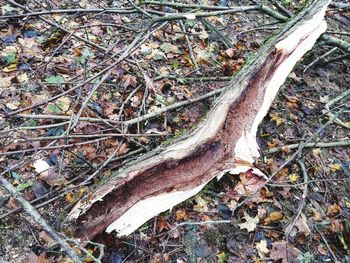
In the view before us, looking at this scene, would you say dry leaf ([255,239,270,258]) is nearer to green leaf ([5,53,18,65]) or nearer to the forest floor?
the forest floor

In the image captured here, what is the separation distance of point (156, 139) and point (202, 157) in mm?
531

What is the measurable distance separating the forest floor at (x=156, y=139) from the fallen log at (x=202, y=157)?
0.43ft

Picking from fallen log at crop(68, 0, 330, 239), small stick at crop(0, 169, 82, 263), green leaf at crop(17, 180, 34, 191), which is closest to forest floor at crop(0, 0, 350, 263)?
green leaf at crop(17, 180, 34, 191)

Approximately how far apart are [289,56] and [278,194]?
1.17 m

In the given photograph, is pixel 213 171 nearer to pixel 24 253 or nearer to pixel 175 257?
pixel 175 257

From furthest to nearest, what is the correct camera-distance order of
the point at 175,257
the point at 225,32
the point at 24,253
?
the point at 225,32
the point at 175,257
the point at 24,253

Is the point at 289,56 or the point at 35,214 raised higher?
the point at 289,56

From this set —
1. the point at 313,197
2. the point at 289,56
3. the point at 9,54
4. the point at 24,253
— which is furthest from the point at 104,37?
the point at 313,197

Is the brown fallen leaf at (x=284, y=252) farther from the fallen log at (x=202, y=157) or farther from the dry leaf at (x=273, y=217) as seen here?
the fallen log at (x=202, y=157)

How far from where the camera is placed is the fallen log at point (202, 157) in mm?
2160

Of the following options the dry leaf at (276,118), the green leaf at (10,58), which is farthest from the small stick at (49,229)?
the dry leaf at (276,118)

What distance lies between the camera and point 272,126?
3311 mm

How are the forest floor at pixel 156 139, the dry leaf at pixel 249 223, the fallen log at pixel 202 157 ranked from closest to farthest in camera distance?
1. the fallen log at pixel 202 157
2. the forest floor at pixel 156 139
3. the dry leaf at pixel 249 223

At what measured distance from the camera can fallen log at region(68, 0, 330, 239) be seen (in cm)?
216
